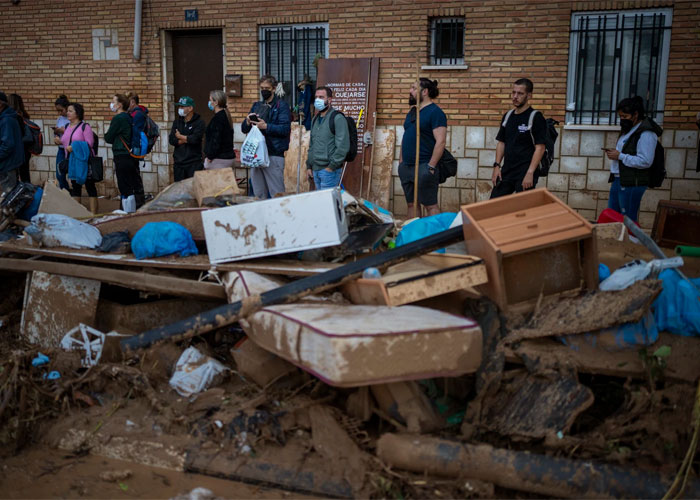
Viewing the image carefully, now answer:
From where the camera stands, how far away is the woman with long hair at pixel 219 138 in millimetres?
8789

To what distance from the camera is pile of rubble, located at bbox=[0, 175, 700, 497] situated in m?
3.37

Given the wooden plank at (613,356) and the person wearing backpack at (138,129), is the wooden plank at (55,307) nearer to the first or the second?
the wooden plank at (613,356)

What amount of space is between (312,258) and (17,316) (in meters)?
2.44

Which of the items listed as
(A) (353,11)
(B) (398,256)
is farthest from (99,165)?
(B) (398,256)

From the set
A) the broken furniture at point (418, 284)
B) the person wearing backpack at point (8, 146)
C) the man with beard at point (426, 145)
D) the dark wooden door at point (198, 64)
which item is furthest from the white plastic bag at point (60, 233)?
the dark wooden door at point (198, 64)

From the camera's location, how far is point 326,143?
26.0 ft

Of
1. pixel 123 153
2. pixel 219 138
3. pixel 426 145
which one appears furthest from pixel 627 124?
pixel 123 153

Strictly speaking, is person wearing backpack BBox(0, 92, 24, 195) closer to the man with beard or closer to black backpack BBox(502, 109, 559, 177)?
the man with beard

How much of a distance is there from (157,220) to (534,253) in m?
3.04

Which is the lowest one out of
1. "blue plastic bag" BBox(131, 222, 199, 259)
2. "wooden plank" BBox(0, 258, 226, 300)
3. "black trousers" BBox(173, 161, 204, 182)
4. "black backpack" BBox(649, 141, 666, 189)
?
"wooden plank" BBox(0, 258, 226, 300)

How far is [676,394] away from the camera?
3.56m

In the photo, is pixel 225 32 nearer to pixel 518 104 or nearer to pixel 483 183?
A: pixel 483 183

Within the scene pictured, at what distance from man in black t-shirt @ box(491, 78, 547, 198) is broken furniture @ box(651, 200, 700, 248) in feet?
4.15

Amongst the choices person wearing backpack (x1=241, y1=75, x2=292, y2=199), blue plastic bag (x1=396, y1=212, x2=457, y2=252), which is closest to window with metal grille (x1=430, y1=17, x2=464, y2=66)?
person wearing backpack (x1=241, y1=75, x2=292, y2=199)
